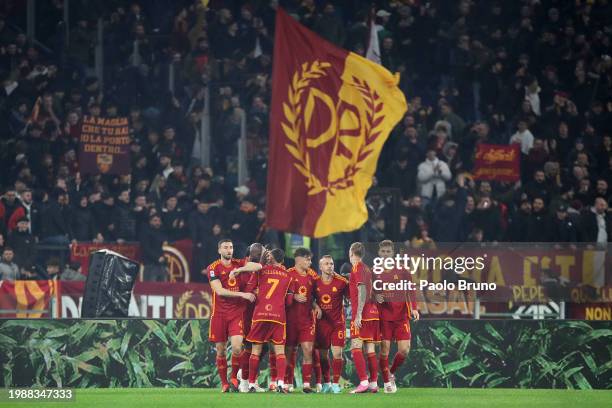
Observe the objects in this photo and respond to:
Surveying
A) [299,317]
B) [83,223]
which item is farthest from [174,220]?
[299,317]

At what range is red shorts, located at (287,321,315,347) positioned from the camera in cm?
1898

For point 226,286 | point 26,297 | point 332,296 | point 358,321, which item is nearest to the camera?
point 358,321

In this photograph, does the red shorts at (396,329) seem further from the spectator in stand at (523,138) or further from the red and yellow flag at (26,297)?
the spectator in stand at (523,138)

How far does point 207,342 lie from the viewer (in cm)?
2061

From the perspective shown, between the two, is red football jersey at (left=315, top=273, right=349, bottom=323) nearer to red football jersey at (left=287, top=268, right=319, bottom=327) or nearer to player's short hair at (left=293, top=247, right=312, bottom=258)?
red football jersey at (left=287, top=268, right=319, bottom=327)

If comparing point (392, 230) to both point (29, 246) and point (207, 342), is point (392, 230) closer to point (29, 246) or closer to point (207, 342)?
point (207, 342)

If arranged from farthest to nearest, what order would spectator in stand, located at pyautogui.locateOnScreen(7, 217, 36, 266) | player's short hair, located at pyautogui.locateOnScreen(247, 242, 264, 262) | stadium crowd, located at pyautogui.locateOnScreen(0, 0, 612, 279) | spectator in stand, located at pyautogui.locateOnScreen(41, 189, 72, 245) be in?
1. spectator in stand, located at pyautogui.locateOnScreen(41, 189, 72, 245)
2. stadium crowd, located at pyautogui.locateOnScreen(0, 0, 612, 279)
3. spectator in stand, located at pyautogui.locateOnScreen(7, 217, 36, 266)
4. player's short hair, located at pyautogui.locateOnScreen(247, 242, 264, 262)

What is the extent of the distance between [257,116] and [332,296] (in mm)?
9981

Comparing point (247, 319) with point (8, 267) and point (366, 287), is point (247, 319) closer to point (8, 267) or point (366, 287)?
point (366, 287)

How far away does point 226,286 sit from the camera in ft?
62.4

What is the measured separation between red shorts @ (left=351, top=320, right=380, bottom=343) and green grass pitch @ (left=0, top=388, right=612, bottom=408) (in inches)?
27.5

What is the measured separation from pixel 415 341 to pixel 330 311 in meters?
1.92

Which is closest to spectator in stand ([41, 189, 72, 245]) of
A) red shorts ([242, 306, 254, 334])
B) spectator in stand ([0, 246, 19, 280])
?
spectator in stand ([0, 246, 19, 280])

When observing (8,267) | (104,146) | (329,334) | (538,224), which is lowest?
(329,334)
